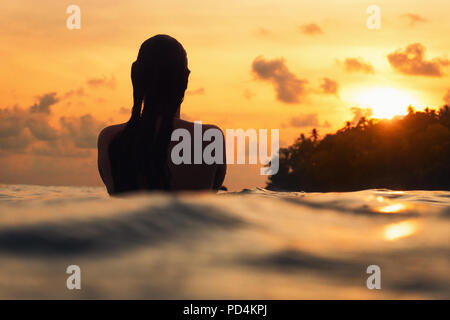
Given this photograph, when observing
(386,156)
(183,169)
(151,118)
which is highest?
(386,156)

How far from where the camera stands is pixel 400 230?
175 inches

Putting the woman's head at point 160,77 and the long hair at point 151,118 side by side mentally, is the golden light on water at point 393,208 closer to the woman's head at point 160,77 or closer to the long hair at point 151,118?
the long hair at point 151,118

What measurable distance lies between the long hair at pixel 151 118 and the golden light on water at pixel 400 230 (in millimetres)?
2516

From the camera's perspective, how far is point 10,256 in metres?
3.33

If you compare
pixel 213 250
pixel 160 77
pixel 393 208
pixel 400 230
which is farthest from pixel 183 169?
pixel 213 250

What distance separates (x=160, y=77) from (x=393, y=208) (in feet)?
9.00

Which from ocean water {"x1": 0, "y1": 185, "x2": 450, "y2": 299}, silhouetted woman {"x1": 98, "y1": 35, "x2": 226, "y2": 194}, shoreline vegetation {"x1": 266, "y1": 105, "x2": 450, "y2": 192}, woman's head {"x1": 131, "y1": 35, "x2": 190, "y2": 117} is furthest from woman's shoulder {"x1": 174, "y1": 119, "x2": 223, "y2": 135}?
shoreline vegetation {"x1": 266, "y1": 105, "x2": 450, "y2": 192}

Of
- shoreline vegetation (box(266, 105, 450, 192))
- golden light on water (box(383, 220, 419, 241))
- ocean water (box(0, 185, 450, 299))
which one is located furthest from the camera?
shoreline vegetation (box(266, 105, 450, 192))

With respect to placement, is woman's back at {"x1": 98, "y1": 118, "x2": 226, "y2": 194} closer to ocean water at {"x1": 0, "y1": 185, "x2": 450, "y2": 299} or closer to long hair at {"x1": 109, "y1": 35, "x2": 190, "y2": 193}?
long hair at {"x1": 109, "y1": 35, "x2": 190, "y2": 193}

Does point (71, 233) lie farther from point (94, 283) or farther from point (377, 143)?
point (377, 143)

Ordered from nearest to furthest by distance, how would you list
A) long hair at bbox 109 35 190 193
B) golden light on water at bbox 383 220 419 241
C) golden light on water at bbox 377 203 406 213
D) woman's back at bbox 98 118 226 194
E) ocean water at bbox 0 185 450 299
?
ocean water at bbox 0 185 450 299 → golden light on water at bbox 383 220 419 241 → golden light on water at bbox 377 203 406 213 → long hair at bbox 109 35 190 193 → woman's back at bbox 98 118 226 194

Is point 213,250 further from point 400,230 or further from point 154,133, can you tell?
point 154,133

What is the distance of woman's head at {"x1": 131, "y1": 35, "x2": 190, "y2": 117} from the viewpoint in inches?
249

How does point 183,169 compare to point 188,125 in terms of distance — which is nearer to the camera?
point 188,125
